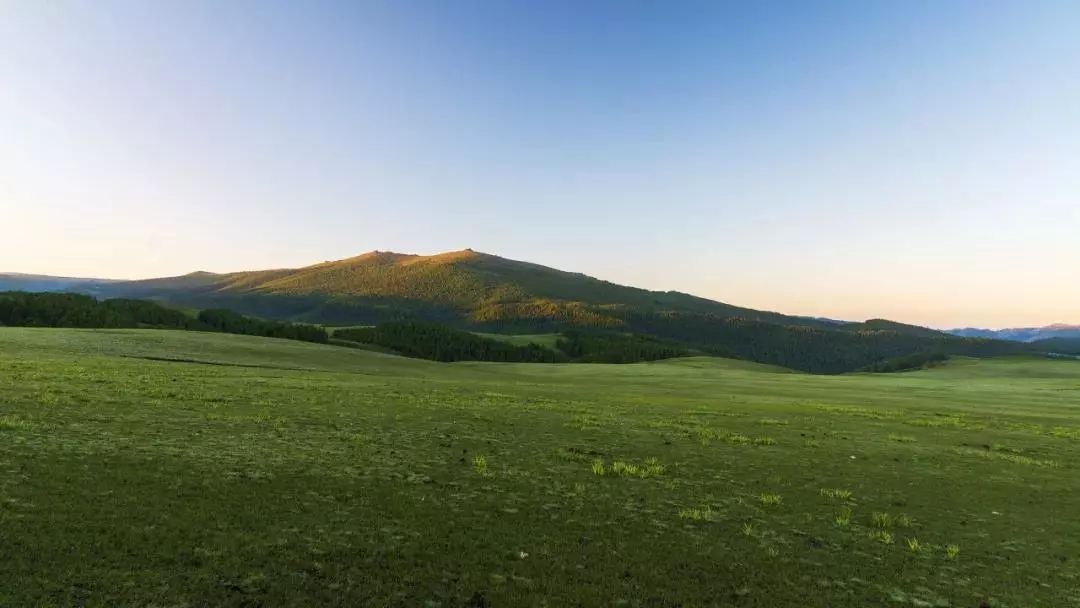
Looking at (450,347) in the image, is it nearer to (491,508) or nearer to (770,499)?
(770,499)

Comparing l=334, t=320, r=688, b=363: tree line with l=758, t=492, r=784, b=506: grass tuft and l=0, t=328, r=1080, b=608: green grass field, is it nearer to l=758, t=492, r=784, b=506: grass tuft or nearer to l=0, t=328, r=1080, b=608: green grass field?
l=0, t=328, r=1080, b=608: green grass field

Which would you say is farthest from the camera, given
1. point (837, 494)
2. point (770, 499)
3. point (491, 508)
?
point (837, 494)

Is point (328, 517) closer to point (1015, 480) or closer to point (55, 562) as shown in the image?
point (55, 562)

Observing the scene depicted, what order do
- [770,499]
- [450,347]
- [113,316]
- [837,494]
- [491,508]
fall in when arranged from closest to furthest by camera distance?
[491,508] < [770,499] < [837,494] < [113,316] < [450,347]

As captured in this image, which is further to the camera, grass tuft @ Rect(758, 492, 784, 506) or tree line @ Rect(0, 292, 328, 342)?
tree line @ Rect(0, 292, 328, 342)

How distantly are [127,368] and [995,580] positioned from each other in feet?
146

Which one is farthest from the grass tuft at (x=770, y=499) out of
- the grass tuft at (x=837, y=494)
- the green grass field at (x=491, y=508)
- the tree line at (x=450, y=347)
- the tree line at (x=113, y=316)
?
the tree line at (x=450, y=347)

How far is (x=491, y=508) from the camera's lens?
510 inches

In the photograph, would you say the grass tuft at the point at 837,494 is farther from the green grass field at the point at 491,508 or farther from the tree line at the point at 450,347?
the tree line at the point at 450,347

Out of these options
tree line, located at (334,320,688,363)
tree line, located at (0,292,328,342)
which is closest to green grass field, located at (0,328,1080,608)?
tree line, located at (0,292,328,342)

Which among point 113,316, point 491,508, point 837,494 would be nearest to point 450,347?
point 113,316

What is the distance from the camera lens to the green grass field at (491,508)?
29.4 feet

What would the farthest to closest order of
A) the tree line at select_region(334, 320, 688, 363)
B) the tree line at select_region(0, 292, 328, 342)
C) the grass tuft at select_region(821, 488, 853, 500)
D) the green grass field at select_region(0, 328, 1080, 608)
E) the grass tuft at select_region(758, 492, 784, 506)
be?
1. the tree line at select_region(334, 320, 688, 363)
2. the tree line at select_region(0, 292, 328, 342)
3. the grass tuft at select_region(821, 488, 853, 500)
4. the grass tuft at select_region(758, 492, 784, 506)
5. the green grass field at select_region(0, 328, 1080, 608)

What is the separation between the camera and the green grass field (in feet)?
29.4
